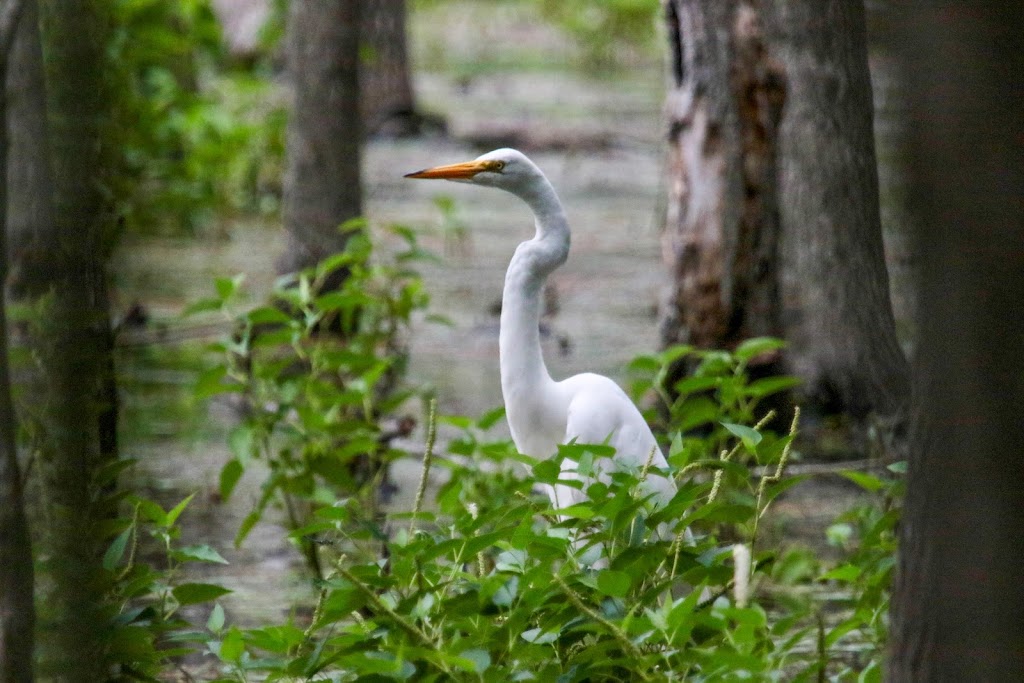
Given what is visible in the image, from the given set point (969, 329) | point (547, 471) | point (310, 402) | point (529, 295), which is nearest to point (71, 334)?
point (547, 471)

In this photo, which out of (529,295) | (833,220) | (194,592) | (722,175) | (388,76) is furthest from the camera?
(388,76)

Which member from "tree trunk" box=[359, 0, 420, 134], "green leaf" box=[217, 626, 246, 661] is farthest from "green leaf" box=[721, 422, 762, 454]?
"tree trunk" box=[359, 0, 420, 134]

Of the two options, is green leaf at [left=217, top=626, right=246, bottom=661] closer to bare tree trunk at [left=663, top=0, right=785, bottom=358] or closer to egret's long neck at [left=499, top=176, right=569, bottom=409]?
egret's long neck at [left=499, top=176, right=569, bottom=409]

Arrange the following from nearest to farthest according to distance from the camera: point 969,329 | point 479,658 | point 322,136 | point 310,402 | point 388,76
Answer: point 969,329
point 479,658
point 310,402
point 322,136
point 388,76

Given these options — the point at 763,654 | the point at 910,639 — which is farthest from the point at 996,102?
the point at 763,654

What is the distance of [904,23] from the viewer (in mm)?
1319

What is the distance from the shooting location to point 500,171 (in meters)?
2.80

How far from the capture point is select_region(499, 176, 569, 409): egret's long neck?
276cm

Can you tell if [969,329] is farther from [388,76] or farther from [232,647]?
[388,76]

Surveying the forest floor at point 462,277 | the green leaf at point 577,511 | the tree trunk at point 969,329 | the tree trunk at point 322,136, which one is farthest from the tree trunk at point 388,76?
the tree trunk at point 969,329

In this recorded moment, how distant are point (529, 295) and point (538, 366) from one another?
0.14 meters

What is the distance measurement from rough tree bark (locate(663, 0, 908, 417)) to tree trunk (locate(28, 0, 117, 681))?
116 inches

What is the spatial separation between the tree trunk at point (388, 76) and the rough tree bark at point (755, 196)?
20.8 feet

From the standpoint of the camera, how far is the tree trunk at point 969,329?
128 cm
